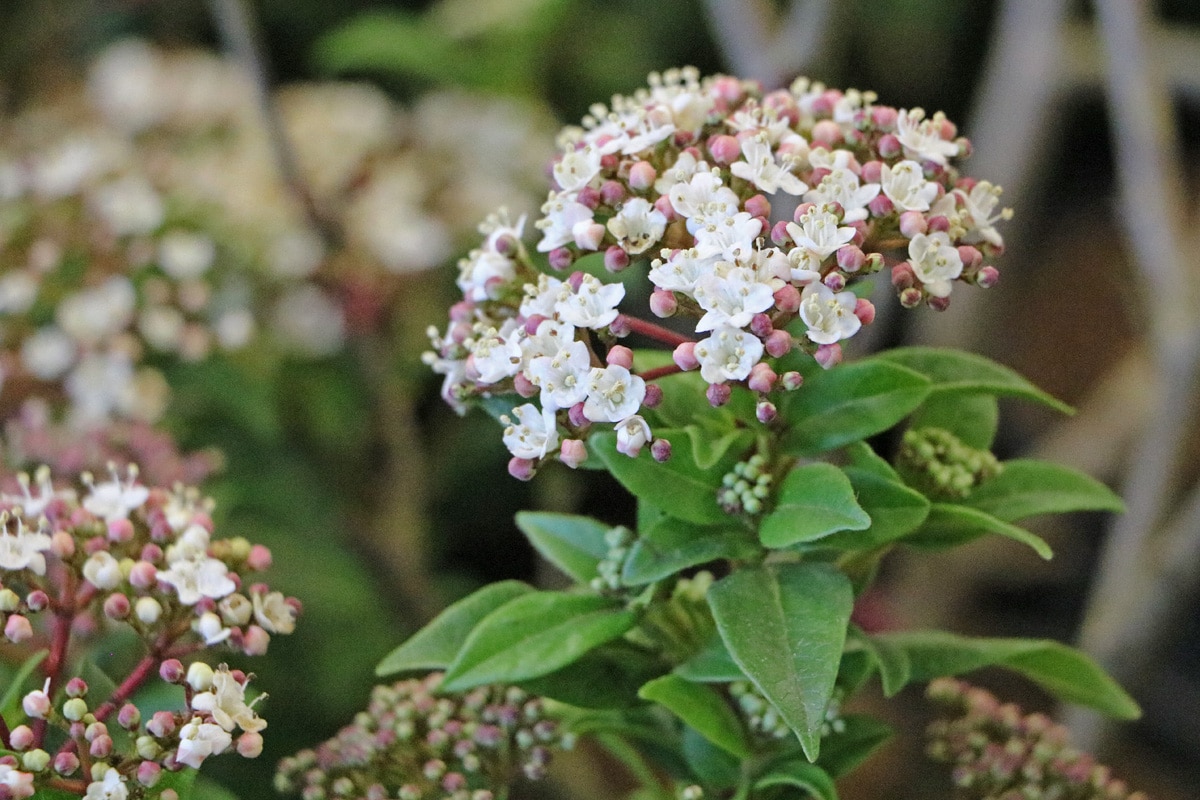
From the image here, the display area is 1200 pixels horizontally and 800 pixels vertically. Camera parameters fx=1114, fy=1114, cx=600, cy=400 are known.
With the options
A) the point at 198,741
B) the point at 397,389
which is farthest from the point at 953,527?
the point at 397,389

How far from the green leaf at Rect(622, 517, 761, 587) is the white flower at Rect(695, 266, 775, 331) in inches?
6.0

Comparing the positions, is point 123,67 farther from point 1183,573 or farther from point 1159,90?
point 1183,573

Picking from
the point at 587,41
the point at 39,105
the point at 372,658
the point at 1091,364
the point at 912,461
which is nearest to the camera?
the point at 912,461

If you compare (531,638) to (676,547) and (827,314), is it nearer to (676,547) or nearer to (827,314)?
(676,547)

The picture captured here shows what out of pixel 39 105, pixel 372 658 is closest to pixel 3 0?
pixel 39 105

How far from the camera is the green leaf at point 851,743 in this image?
30.8 inches

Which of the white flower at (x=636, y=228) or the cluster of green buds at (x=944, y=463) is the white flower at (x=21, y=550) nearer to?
the white flower at (x=636, y=228)

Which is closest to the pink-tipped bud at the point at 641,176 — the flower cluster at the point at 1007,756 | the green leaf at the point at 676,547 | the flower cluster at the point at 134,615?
the green leaf at the point at 676,547

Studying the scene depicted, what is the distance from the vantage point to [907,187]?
2.25ft

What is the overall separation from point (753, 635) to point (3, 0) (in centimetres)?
250

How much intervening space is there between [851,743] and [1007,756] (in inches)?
4.7

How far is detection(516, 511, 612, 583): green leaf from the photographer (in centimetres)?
80

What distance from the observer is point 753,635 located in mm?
633

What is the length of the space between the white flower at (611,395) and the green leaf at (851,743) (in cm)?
31
